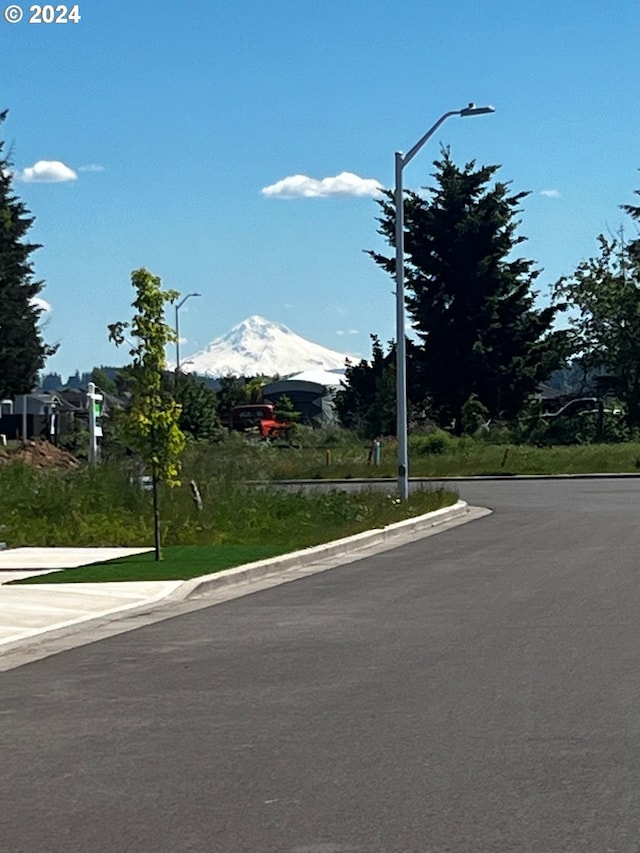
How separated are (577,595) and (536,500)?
18744mm

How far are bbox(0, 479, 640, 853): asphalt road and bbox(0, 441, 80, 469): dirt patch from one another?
34.1 meters

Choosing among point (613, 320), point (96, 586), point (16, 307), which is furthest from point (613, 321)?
point (96, 586)

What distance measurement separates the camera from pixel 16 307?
215ft

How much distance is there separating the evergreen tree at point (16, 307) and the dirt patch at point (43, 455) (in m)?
8.36

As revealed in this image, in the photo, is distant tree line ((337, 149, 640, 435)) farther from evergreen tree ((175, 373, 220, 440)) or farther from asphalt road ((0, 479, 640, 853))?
asphalt road ((0, 479, 640, 853))

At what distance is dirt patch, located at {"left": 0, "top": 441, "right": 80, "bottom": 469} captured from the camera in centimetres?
4906

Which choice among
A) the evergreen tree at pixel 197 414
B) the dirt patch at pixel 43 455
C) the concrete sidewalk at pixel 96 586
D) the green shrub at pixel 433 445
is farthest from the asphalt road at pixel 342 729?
the evergreen tree at pixel 197 414

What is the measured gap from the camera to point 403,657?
1168 cm

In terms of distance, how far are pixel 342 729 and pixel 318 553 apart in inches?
471

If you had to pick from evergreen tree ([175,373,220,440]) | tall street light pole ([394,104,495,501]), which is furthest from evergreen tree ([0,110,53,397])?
tall street light pole ([394,104,495,501])

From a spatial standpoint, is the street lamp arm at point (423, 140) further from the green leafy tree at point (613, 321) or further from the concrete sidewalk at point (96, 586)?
the green leafy tree at point (613, 321)

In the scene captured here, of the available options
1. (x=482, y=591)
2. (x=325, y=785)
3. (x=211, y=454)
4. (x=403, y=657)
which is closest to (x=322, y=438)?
(x=211, y=454)

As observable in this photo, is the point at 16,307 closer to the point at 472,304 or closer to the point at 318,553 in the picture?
the point at 472,304

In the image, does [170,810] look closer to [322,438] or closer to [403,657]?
[403,657]
